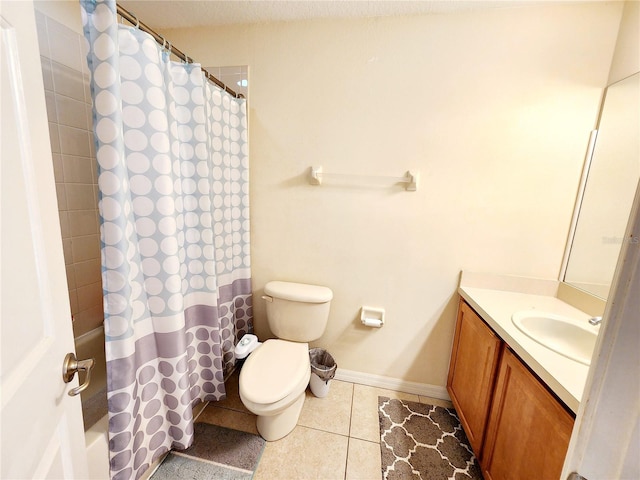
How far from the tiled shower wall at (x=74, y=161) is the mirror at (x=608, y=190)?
9.14 ft

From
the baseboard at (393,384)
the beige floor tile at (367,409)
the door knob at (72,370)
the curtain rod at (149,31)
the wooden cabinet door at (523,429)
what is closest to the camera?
the door knob at (72,370)

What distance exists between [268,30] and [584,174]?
2051mm

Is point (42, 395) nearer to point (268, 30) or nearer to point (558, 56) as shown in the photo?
point (268, 30)

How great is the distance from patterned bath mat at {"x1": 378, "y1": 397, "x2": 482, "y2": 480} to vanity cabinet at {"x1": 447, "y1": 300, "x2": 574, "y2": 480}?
0.12m

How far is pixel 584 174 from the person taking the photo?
1477mm

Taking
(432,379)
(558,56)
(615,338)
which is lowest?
(432,379)

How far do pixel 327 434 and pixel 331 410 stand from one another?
0.17 m

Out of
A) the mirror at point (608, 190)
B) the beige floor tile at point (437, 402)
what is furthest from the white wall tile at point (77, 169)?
the mirror at point (608, 190)

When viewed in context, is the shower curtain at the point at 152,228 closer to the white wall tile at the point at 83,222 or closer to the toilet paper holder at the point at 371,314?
the white wall tile at the point at 83,222

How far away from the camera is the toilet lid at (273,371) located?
4.38ft

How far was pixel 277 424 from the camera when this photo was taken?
148 centimetres

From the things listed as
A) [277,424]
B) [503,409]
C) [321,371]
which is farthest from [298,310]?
[503,409]

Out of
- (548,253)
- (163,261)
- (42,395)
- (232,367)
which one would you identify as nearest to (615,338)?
(42,395)

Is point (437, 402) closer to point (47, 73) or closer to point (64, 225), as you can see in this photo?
point (64, 225)
